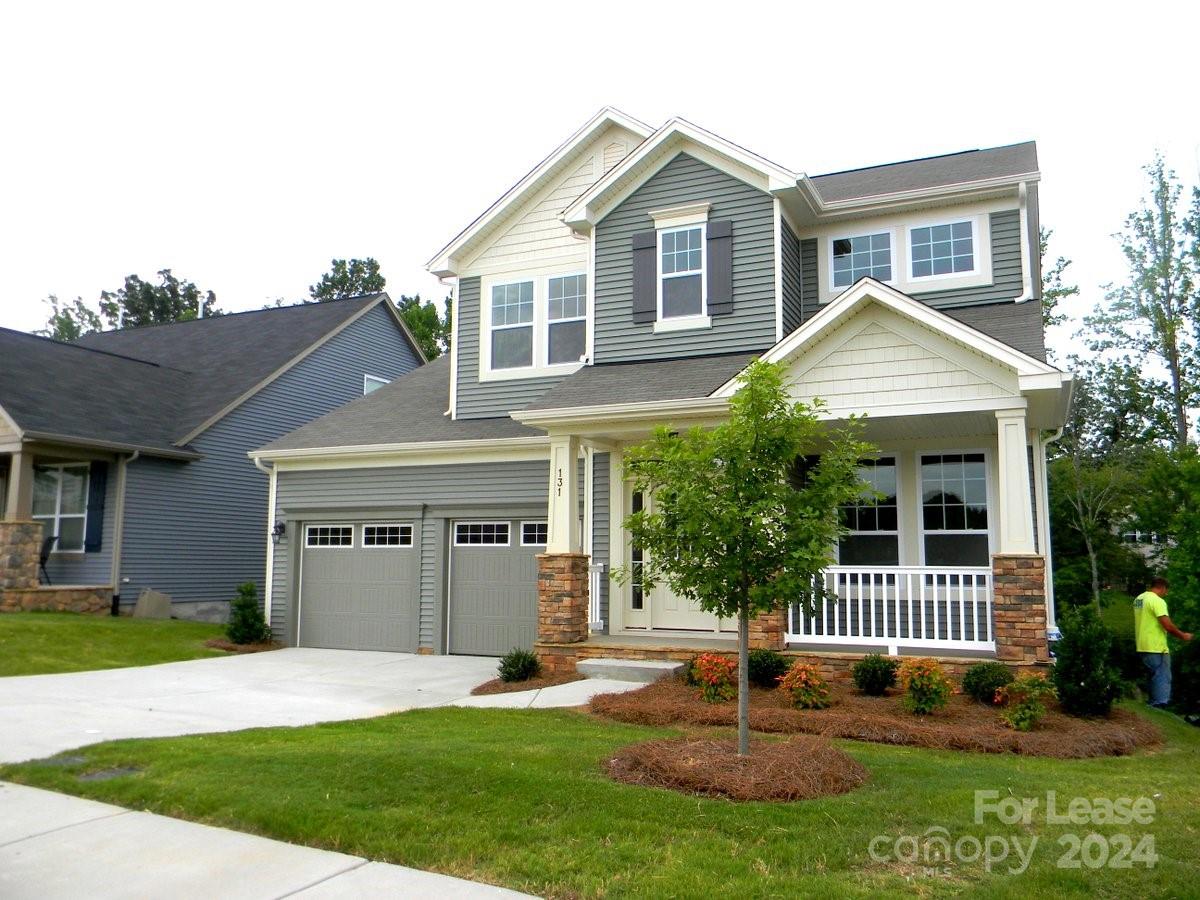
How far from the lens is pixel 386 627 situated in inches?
610

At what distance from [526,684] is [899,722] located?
4.64m

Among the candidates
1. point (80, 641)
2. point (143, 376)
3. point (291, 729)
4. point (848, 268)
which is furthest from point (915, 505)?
point (143, 376)

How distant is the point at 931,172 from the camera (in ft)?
48.1

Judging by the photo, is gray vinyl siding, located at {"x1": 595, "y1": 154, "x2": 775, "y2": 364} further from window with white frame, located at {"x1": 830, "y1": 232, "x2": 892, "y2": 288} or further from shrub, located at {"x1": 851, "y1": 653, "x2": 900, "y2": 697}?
shrub, located at {"x1": 851, "y1": 653, "x2": 900, "y2": 697}

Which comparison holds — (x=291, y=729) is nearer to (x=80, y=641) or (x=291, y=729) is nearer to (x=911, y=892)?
(x=911, y=892)

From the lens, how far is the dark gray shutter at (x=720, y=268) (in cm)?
1342

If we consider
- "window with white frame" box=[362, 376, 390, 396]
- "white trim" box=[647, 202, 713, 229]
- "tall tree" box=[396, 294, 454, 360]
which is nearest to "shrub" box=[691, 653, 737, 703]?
"white trim" box=[647, 202, 713, 229]

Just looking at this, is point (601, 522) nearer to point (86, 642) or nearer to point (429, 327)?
point (86, 642)

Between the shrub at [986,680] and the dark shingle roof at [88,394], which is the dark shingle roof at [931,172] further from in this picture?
the dark shingle roof at [88,394]

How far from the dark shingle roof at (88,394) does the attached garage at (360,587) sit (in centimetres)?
494

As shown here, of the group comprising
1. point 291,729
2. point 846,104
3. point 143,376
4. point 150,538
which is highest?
point 846,104

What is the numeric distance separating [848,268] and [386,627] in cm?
923

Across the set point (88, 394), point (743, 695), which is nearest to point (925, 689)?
point (743, 695)

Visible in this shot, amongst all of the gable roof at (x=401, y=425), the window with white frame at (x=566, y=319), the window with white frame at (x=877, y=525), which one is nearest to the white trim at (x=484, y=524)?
the gable roof at (x=401, y=425)
